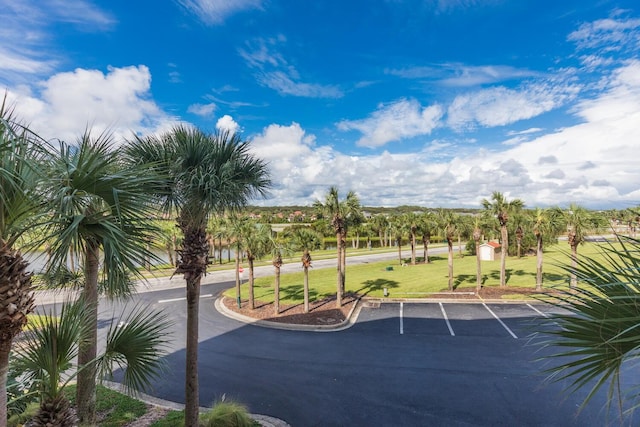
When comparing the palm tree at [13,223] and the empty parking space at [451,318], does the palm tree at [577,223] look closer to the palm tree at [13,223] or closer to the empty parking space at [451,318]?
the empty parking space at [451,318]

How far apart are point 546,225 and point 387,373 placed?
18.6m

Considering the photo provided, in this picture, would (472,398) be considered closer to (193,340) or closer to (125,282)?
(193,340)

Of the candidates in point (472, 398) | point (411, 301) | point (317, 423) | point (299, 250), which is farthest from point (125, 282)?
point (411, 301)

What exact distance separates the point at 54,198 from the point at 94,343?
4006 mm

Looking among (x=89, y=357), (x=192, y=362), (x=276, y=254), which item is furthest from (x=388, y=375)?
A: (x=276, y=254)

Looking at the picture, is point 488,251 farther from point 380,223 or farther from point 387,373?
point 387,373

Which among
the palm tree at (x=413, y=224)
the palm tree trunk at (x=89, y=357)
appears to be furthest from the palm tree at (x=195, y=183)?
the palm tree at (x=413, y=224)

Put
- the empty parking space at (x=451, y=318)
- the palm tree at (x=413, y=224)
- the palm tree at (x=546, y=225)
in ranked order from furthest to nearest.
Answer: the palm tree at (x=413, y=224) < the palm tree at (x=546, y=225) < the empty parking space at (x=451, y=318)

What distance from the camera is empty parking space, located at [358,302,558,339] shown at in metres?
16.3

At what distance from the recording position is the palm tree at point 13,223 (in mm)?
3090

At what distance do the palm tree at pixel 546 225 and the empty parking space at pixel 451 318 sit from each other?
5.13 m

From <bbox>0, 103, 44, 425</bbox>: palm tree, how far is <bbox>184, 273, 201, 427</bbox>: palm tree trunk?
485cm

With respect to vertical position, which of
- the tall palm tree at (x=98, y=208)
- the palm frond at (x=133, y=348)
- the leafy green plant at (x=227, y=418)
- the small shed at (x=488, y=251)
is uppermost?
the tall palm tree at (x=98, y=208)

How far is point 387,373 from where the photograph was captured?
11.9m
